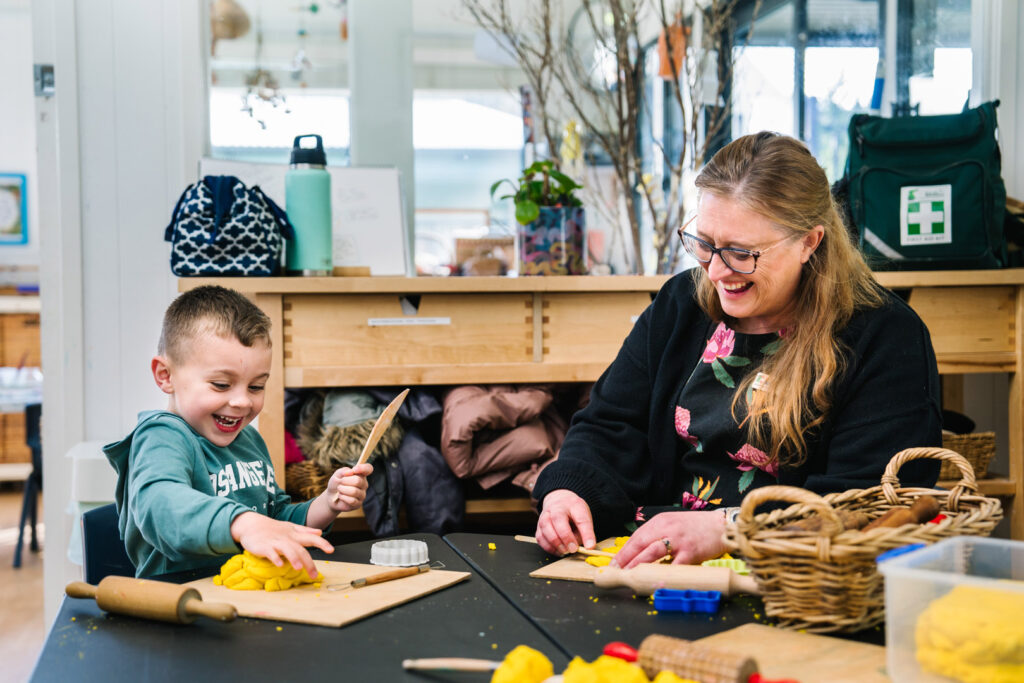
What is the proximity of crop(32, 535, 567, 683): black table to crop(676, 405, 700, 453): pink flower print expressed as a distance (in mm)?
607

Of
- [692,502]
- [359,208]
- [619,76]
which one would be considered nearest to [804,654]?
[692,502]

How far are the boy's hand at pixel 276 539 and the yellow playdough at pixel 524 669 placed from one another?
0.36 meters

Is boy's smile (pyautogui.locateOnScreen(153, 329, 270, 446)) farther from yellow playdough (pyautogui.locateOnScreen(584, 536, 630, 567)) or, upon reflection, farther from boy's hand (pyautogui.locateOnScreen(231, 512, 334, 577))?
yellow playdough (pyautogui.locateOnScreen(584, 536, 630, 567))

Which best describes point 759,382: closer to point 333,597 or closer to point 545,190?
point 333,597

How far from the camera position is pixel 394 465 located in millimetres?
2305

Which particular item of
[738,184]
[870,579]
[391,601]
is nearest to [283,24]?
[738,184]

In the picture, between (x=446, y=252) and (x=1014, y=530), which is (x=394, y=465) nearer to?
(x=446, y=252)

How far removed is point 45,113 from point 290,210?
778 millimetres

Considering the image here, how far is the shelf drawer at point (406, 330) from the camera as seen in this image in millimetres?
2252

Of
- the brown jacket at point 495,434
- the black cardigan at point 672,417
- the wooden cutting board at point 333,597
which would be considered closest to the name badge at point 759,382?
the black cardigan at point 672,417

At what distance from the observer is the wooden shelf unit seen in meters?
2.23

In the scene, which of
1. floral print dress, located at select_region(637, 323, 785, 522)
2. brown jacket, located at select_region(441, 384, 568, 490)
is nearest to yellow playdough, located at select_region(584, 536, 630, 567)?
floral print dress, located at select_region(637, 323, 785, 522)

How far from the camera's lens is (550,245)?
2459mm

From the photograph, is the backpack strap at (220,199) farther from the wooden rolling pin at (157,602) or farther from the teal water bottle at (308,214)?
the wooden rolling pin at (157,602)
